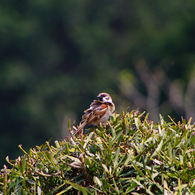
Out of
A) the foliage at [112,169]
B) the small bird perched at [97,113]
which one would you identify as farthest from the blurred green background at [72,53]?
the foliage at [112,169]

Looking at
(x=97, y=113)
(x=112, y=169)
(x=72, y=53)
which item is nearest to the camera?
(x=112, y=169)

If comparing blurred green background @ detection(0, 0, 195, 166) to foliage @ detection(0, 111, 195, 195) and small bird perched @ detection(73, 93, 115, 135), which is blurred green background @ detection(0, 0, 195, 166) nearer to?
small bird perched @ detection(73, 93, 115, 135)

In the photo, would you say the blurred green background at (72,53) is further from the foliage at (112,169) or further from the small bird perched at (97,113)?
the foliage at (112,169)

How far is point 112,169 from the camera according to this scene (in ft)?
6.28

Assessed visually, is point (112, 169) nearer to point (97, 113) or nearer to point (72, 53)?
point (97, 113)

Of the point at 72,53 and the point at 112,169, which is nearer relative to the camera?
the point at 112,169

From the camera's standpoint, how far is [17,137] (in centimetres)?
→ 2589

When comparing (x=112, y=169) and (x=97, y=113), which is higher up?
(x=97, y=113)

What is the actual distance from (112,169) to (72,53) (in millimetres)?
29282

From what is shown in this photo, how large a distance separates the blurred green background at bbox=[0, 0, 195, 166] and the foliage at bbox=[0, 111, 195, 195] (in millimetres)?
20943

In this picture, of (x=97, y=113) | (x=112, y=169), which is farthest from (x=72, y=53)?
(x=112, y=169)

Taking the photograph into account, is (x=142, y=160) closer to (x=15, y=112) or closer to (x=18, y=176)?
(x=18, y=176)

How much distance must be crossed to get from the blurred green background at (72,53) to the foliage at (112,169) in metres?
20.9

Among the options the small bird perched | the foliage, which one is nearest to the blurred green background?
the small bird perched
